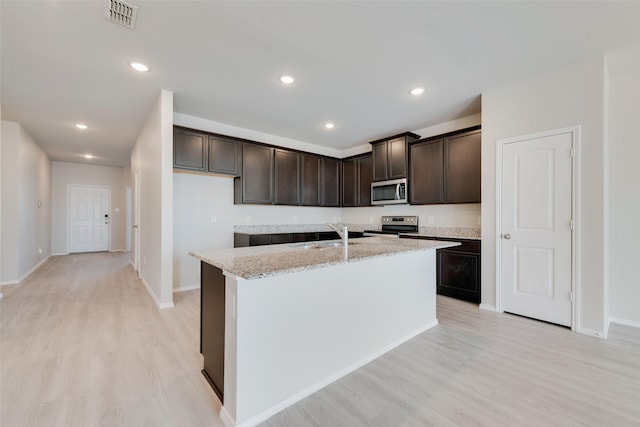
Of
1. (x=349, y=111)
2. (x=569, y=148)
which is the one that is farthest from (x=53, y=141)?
(x=569, y=148)

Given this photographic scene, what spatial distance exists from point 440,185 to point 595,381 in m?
2.66

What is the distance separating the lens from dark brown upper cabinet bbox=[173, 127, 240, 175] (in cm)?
372

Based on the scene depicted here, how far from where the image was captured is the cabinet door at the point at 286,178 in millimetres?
4762

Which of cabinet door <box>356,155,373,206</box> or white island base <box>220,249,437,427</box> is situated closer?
white island base <box>220,249,437,427</box>

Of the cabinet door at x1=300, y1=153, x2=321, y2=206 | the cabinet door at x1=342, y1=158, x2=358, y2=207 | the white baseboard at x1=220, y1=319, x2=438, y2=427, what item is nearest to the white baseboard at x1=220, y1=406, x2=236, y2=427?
the white baseboard at x1=220, y1=319, x2=438, y2=427

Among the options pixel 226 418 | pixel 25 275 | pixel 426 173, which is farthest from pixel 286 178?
pixel 25 275

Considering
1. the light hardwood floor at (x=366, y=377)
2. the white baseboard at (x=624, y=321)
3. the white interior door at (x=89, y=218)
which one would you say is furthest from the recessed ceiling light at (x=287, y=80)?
the white interior door at (x=89, y=218)

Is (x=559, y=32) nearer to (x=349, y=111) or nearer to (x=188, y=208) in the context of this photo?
(x=349, y=111)

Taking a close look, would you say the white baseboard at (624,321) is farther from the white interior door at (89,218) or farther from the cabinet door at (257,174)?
the white interior door at (89,218)

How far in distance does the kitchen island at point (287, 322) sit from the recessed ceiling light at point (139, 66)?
2045 mm

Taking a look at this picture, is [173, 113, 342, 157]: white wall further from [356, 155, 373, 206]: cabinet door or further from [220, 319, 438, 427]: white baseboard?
[220, 319, 438, 427]: white baseboard

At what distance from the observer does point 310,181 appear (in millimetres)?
5258

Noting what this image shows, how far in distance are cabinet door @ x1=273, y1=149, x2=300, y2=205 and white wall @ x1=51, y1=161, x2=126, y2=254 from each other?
20.6 feet

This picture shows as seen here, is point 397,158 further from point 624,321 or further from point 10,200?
point 10,200
